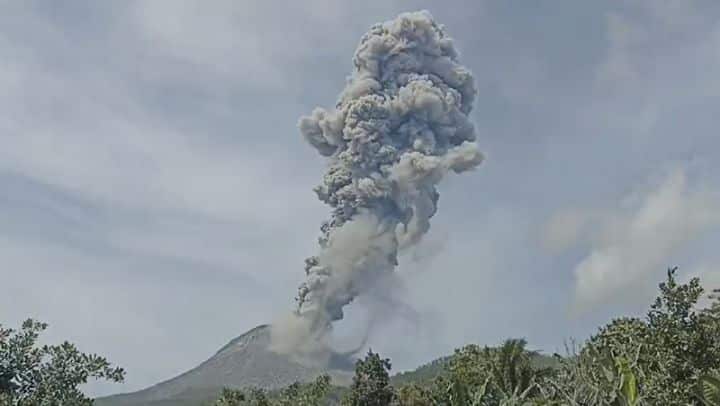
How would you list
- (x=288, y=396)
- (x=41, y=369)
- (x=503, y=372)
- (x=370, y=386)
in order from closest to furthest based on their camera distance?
1. (x=41, y=369)
2. (x=503, y=372)
3. (x=288, y=396)
4. (x=370, y=386)

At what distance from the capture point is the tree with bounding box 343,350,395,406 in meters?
45.4

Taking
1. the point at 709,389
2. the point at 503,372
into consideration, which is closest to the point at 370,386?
the point at 503,372

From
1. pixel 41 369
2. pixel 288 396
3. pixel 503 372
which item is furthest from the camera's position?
pixel 288 396

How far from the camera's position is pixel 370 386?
149 ft

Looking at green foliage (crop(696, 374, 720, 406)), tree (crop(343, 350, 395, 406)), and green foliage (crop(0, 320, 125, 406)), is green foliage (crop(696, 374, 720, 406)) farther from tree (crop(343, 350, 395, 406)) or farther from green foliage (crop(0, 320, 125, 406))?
tree (crop(343, 350, 395, 406))

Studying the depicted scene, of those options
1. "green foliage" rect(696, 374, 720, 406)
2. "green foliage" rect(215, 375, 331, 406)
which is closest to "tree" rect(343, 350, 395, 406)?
"green foliage" rect(215, 375, 331, 406)

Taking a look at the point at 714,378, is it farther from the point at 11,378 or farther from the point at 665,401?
the point at 11,378

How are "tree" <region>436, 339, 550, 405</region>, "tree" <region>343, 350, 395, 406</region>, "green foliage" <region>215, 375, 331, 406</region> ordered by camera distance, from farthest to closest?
"tree" <region>343, 350, 395, 406</region>, "green foliage" <region>215, 375, 331, 406</region>, "tree" <region>436, 339, 550, 405</region>

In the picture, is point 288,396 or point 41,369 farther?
point 288,396

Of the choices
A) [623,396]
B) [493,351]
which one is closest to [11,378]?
[623,396]

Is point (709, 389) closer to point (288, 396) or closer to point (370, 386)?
point (288, 396)

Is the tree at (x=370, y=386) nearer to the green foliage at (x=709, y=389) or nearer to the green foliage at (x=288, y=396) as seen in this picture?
the green foliage at (x=288, y=396)

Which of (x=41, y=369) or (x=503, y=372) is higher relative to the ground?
(x=503, y=372)

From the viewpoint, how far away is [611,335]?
99.4 feet
